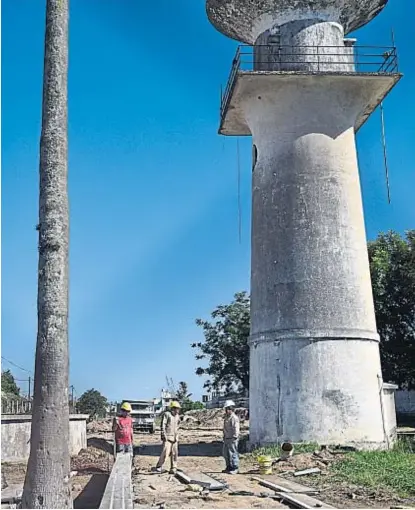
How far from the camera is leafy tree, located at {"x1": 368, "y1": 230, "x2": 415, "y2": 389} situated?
34.4 m

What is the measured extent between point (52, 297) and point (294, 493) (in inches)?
231

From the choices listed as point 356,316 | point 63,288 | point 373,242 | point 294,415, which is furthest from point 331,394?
point 373,242

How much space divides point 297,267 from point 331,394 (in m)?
3.49

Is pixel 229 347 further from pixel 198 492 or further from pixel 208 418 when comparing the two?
pixel 198 492

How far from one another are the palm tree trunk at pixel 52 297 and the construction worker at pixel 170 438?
6482 millimetres

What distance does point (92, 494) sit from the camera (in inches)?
537

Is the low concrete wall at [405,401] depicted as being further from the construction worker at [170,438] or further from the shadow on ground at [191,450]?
the construction worker at [170,438]

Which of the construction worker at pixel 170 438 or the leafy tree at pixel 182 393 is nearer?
the construction worker at pixel 170 438

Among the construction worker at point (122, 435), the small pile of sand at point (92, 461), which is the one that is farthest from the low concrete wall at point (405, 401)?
the construction worker at point (122, 435)

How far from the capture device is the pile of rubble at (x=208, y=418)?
3797cm

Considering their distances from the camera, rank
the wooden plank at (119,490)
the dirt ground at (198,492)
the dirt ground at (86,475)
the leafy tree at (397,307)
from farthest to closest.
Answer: the leafy tree at (397,307), the dirt ground at (86,475), the dirt ground at (198,492), the wooden plank at (119,490)

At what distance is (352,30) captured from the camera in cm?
2248

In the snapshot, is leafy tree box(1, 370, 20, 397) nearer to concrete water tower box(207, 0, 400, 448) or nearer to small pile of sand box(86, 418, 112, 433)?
small pile of sand box(86, 418, 112, 433)

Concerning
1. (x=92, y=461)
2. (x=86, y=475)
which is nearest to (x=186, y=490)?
(x=86, y=475)
